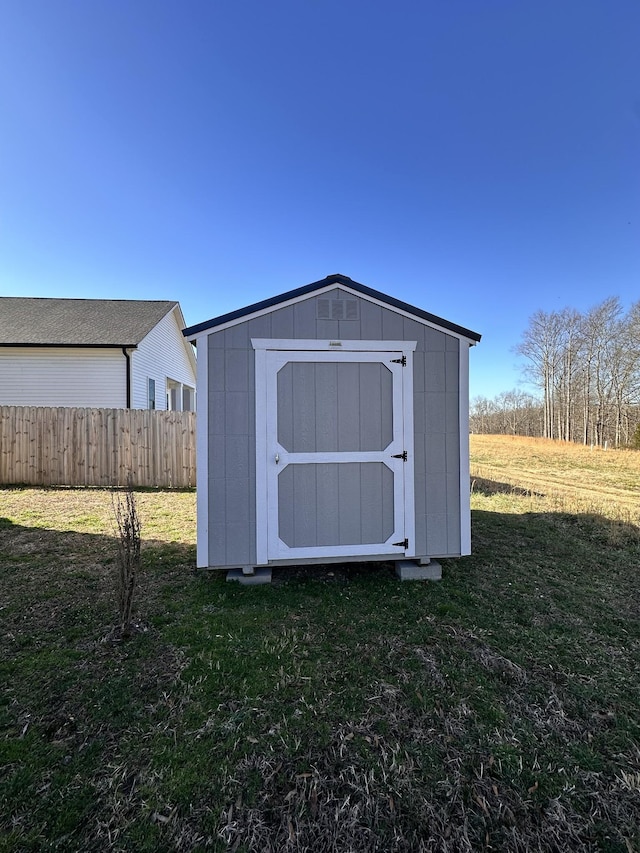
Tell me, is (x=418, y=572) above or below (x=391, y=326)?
below

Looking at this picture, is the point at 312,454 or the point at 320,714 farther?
the point at 312,454

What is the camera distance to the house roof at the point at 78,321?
10367mm

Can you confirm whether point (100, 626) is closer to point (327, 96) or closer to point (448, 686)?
point (448, 686)

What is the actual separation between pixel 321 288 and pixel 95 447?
762 centimetres

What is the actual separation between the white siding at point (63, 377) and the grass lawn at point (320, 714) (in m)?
7.69

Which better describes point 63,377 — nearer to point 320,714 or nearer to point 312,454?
point 312,454

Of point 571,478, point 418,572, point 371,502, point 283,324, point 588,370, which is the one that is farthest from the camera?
point 588,370

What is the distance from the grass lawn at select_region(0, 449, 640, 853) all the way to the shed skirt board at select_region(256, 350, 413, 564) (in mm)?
537

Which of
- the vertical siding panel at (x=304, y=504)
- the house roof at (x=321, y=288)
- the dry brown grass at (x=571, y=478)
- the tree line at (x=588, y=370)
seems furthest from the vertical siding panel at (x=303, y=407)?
the tree line at (x=588, y=370)

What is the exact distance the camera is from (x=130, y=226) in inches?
A: 376

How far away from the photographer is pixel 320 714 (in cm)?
199

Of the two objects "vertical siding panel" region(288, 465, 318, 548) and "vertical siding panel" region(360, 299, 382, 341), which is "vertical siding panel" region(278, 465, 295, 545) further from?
"vertical siding panel" region(360, 299, 382, 341)

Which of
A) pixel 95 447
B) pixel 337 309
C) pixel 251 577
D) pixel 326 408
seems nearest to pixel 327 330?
pixel 337 309

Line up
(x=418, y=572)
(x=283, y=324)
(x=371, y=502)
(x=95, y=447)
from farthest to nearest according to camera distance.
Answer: (x=95, y=447), (x=418, y=572), (x=371, y=502), (x=283, y=324)
